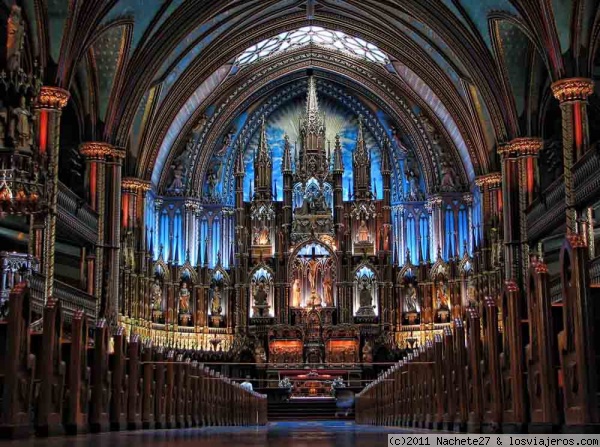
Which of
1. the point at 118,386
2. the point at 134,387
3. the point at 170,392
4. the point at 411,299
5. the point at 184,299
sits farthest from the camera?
the point at 411,299

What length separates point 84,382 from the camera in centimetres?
1251

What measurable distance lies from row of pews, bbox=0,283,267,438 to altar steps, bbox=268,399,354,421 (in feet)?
42.0

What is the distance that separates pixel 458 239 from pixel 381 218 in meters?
3.41

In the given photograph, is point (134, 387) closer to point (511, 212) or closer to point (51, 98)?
point (51, 98)

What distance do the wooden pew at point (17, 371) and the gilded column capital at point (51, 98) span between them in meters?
14.5

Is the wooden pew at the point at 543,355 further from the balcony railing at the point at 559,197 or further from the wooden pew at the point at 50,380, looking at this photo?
the balcony railing at the point at 559,197

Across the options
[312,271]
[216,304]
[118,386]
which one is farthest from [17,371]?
[312,271]

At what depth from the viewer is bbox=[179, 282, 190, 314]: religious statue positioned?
3650 cm

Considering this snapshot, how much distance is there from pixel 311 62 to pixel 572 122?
17.1 m

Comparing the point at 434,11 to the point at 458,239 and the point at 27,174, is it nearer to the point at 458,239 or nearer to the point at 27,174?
the point at 458,239

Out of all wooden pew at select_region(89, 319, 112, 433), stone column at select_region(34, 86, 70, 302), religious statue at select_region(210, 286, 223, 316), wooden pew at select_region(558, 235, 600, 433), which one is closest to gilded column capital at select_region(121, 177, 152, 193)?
religious statue at select_region(210, 286, 223, 316)

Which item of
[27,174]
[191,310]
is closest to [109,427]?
[27,174]

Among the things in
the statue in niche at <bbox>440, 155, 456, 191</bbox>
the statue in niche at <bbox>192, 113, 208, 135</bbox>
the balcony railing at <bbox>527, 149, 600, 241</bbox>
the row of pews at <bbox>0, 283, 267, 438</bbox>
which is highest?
the statue in niche at <bbox>192, 113, 208, 135</bbox>

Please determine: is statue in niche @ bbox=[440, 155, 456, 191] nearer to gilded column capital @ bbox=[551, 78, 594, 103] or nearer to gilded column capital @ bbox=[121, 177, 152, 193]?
gilded column capital @ bbox=[121, 177, 152, 193]
